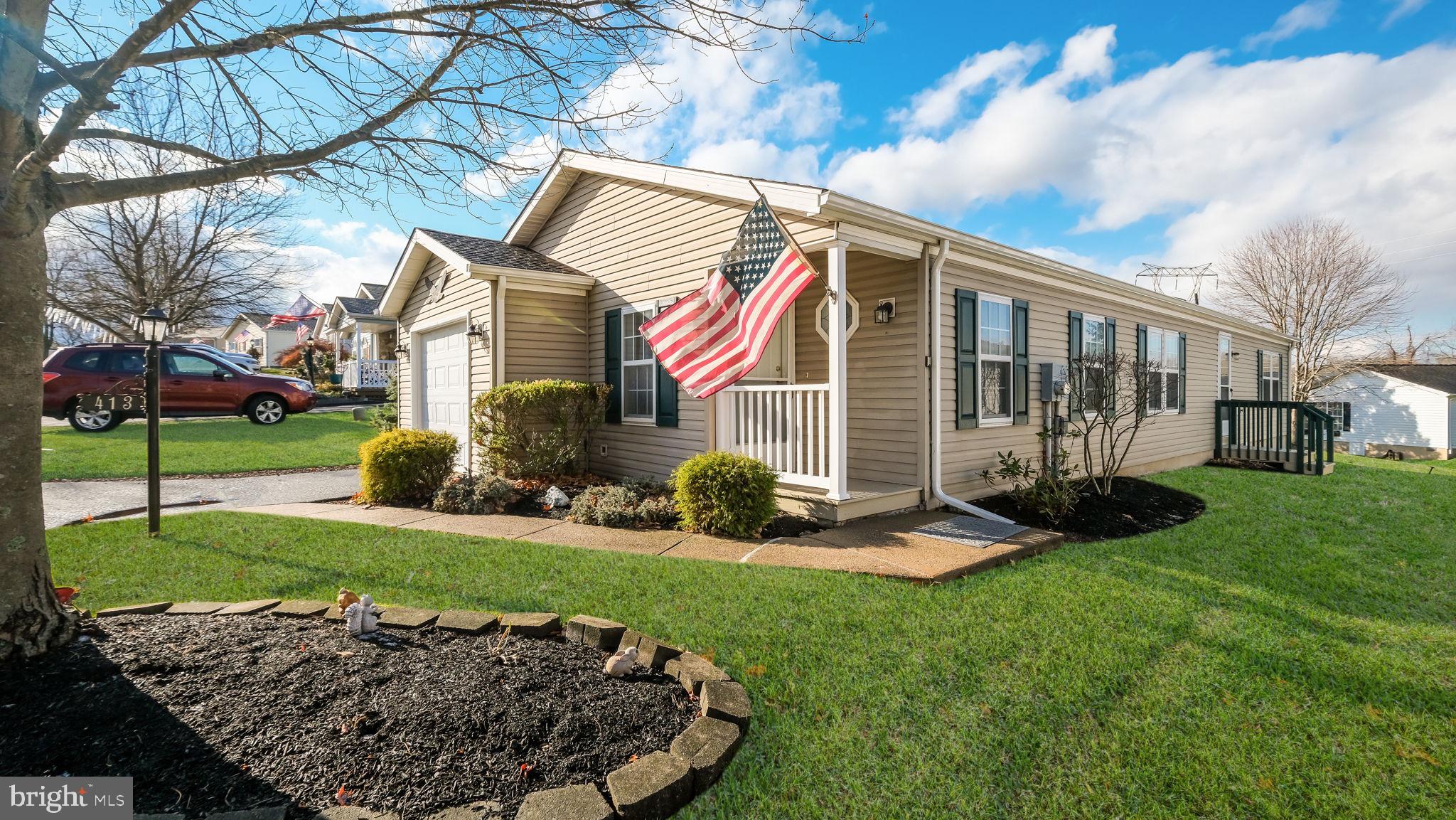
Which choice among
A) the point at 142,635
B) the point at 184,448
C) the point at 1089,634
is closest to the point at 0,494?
the point at 142,635

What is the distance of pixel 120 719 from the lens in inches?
81.5

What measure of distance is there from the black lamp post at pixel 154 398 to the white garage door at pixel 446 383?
345 cm

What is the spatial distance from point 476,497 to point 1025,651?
5639 millimetres

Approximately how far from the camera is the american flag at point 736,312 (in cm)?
493

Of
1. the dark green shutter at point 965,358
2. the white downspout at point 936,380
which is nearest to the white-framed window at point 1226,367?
the dark green shutter at point 965,358

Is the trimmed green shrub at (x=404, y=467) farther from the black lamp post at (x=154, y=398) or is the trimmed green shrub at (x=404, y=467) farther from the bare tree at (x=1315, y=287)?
the bare tree at (x=1315, y=287)

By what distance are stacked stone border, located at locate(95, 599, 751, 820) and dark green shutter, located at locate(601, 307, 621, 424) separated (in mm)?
5034

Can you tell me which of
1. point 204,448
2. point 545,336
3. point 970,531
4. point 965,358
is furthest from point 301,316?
point 970,531

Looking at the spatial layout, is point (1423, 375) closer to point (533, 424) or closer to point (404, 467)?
point (533, 424)

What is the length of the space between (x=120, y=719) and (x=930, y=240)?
651 cm

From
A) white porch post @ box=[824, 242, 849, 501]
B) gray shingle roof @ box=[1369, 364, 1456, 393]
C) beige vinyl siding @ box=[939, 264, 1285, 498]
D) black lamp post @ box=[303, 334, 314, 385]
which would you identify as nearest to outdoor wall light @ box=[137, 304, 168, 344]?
white porch post @ box=[824, 242, 849, 501]

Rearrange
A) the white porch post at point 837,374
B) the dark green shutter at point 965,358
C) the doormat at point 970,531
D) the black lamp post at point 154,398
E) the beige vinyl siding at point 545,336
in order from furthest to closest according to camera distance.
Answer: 1. the beige vinyl siding at point 545,336
2. the dark green shutter at point 965,358
3. the white porch post at point 837,374
4. the black lamp post at point 154,398
5. the doormat at point 970,531

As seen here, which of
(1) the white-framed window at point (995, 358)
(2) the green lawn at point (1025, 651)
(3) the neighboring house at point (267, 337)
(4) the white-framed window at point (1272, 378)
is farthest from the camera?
(3) the neighboring house at point (267, 337)

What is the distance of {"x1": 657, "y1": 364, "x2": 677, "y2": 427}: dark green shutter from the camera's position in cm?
740
